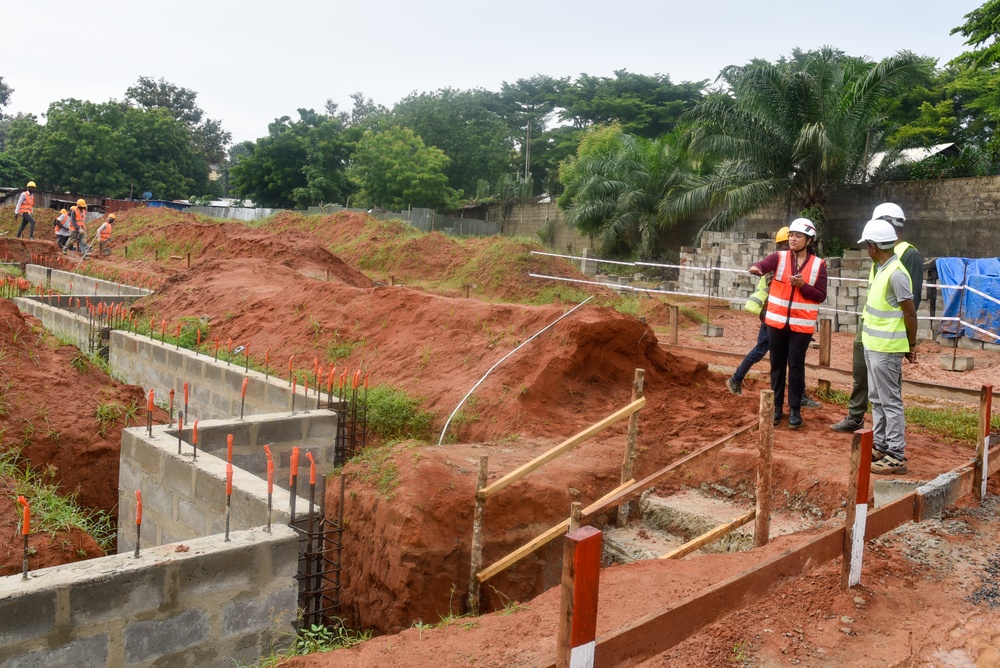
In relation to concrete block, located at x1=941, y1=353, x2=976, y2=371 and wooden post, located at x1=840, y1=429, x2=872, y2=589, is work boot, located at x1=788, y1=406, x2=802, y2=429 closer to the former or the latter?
wooden post, located at x1=840, y1=429, x2=872, y2=589

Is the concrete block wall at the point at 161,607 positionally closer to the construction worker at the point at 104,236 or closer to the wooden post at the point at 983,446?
the wooden post at the point at 983,446

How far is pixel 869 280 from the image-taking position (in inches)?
250

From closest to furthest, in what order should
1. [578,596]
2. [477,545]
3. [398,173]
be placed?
[578,596] < [477,545] < [398,173]

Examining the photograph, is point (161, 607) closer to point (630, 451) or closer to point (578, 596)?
point (578, 596)

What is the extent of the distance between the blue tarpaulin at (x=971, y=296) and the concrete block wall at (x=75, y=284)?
14754 millimetres

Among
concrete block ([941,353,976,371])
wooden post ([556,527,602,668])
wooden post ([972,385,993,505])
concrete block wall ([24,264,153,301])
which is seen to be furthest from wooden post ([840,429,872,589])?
concrete block wall ([24,264,153,301])

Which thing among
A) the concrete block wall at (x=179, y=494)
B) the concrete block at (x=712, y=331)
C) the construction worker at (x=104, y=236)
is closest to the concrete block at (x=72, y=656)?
the concrete block wall at (x=179, y=494)

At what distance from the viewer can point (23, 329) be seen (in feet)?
30.9

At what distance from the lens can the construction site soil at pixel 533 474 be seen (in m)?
4.13

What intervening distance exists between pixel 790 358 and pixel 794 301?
517mm

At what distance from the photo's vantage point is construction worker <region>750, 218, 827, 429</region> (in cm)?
723

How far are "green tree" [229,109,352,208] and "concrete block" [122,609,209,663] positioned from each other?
112 feet

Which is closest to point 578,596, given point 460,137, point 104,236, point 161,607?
point 161,607

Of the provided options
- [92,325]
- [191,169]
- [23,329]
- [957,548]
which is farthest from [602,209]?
[191,169]
